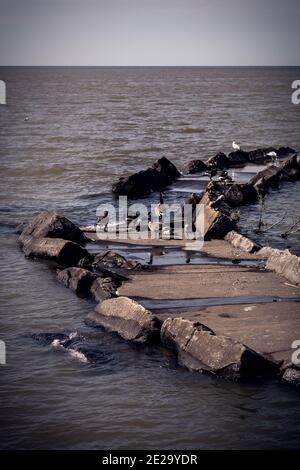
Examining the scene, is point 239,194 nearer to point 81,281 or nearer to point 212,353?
point 81,281

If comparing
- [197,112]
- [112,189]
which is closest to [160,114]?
[197,112]

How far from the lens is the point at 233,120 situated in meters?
55.2

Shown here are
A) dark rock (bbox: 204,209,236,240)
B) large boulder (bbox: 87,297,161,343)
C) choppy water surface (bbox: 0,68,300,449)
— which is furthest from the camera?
dark rock (bbox: 204,209,236,240)

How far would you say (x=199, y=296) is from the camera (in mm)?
13078

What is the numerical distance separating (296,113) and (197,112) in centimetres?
986

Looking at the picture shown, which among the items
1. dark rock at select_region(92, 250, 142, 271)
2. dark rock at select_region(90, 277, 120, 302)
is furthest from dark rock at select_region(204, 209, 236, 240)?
dark rock at select_region(90, 277, 120, 302)

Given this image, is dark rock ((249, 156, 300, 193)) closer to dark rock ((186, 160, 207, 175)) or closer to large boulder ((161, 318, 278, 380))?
dark rock ((186, 160, 207, 175))

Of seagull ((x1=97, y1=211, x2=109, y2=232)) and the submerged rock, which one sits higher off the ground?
seagull ((x1=97, y1=211, x2=109, y2=232))

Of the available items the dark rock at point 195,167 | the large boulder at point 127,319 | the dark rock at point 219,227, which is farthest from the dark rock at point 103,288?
the dark rock at point 195,167

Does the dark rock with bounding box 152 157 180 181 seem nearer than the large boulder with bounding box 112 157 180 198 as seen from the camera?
No

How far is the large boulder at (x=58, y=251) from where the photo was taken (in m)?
15.6

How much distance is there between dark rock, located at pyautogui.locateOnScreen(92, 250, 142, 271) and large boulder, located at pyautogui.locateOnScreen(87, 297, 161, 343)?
261cm

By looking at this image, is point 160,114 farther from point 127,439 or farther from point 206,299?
point 127,439

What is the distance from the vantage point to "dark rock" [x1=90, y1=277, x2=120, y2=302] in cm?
1318
